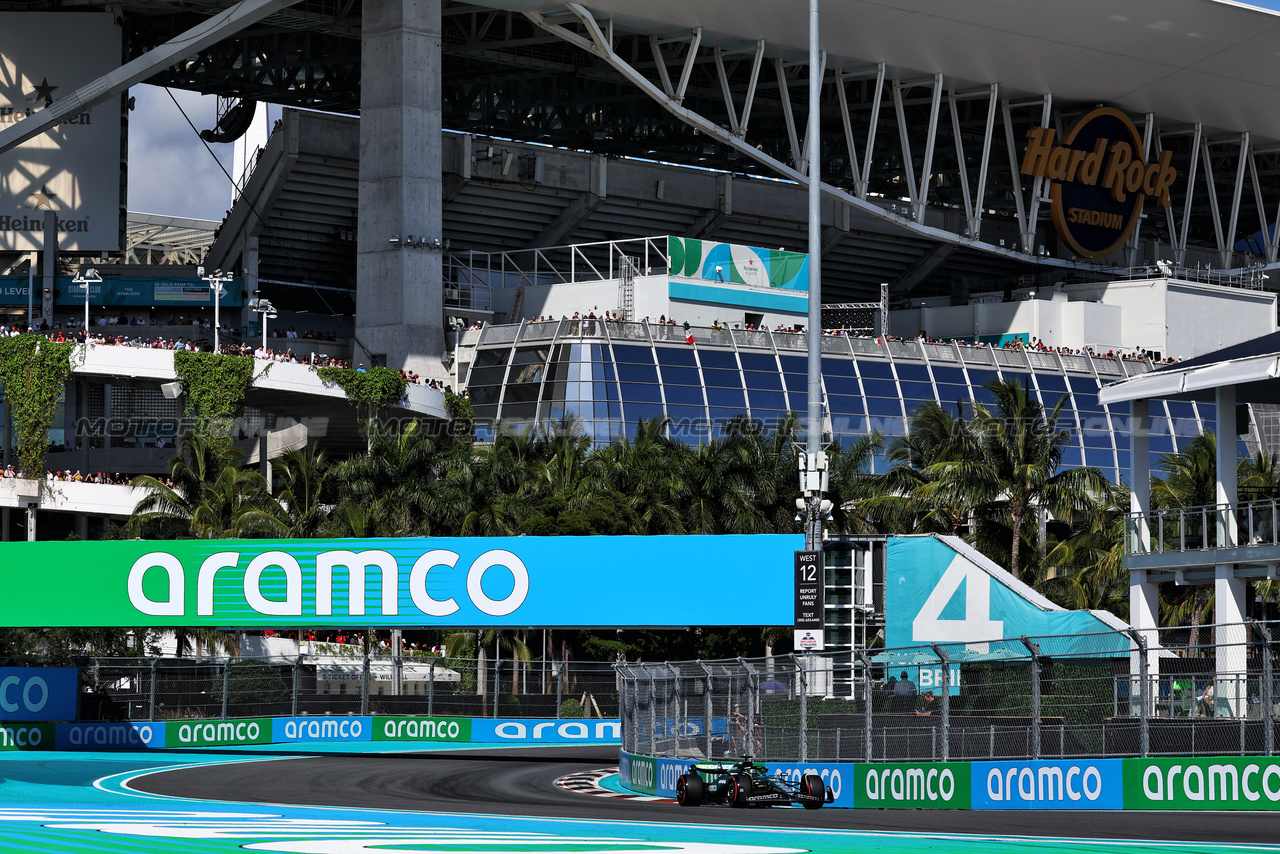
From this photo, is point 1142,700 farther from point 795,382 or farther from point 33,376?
point 795,382

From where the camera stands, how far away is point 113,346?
2566 inches

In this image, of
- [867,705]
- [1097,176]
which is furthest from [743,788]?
[1097,176]

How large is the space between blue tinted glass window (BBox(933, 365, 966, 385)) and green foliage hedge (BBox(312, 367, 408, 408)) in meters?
27.2

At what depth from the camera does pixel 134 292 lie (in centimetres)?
9162

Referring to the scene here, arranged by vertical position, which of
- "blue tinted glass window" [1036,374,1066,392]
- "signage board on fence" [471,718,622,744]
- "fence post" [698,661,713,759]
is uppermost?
"blue tinted glass window" [1036,374,1066,392]

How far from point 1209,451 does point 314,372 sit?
112ft

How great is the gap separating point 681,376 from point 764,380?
4281mm

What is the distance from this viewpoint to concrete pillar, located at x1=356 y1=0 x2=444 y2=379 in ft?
249

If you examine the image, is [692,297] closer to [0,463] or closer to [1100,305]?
[1100,305]

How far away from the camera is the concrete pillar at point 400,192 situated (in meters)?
76.0

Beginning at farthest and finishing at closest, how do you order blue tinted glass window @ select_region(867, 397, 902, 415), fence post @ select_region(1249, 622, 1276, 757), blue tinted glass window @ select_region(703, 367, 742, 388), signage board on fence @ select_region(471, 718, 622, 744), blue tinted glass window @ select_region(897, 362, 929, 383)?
blue tinted glass window @ select_region(897, 362, 929, 383)
blue tinted glass window @ select_region(867, 397, 902, 415)
blue tinted glass window @ select_region(703, 367, 742, 388)
signage board on fence @ select_region(471, 718, 622, 744)
fence post @ select_region(1249, 622, 1276, 757)

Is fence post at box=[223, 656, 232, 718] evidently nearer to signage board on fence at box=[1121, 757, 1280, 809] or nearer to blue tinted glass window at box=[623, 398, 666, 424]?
signage board on fence at box=[1121, 757, 1280, 809]

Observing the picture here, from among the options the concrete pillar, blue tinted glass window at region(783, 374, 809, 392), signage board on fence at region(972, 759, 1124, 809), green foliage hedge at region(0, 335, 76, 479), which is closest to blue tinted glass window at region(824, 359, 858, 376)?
blue tinted glass window at region(783, 374, 809, 392)

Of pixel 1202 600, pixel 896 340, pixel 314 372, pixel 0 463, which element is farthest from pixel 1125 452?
pixel 0 463
